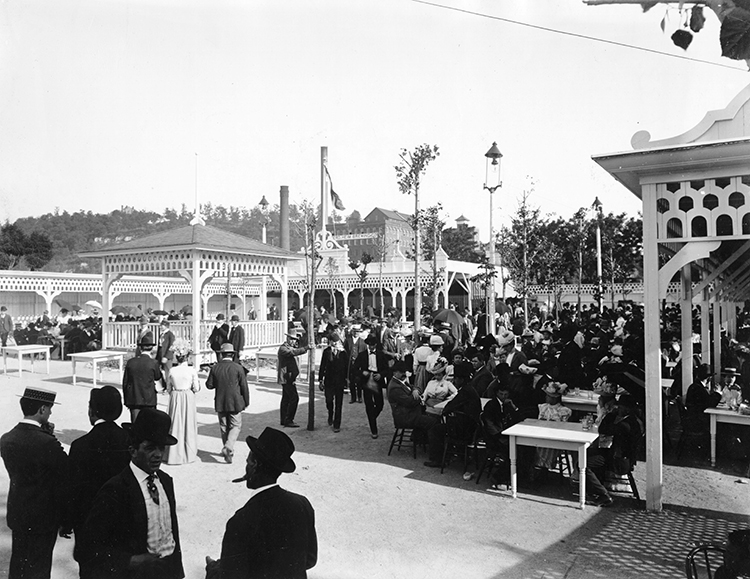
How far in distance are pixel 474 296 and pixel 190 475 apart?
107 ft

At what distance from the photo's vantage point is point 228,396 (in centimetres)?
779

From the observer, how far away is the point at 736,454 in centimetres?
774

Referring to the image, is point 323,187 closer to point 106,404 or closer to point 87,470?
point 106,404

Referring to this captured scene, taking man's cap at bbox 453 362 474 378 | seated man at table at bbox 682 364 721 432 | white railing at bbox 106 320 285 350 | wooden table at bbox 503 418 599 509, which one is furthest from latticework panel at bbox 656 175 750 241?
white railing at bbox 106 320 285 350

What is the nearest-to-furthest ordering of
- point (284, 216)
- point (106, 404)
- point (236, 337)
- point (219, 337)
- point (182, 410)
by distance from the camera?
point (106, 404), point (182, 410), point (236, 337), point (219, 337), point (284, 216)

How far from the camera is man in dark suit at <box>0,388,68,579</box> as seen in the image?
362 cm

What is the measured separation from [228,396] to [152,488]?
494cm

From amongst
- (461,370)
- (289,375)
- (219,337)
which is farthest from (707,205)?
(219,337)

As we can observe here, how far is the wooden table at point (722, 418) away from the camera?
7.21 meters

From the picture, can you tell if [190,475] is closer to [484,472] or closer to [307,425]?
[307,425]

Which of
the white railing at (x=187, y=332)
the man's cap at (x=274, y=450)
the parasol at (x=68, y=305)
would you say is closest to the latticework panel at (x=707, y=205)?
the man's cap at (x=274, y=450)

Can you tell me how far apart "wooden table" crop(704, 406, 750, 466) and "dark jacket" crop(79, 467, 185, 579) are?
7.22m

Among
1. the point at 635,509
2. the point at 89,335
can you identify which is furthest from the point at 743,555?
the point at 89,335

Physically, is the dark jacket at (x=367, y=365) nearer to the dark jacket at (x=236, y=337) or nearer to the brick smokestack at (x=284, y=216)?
the dark jacket at (x=236, y=337)
